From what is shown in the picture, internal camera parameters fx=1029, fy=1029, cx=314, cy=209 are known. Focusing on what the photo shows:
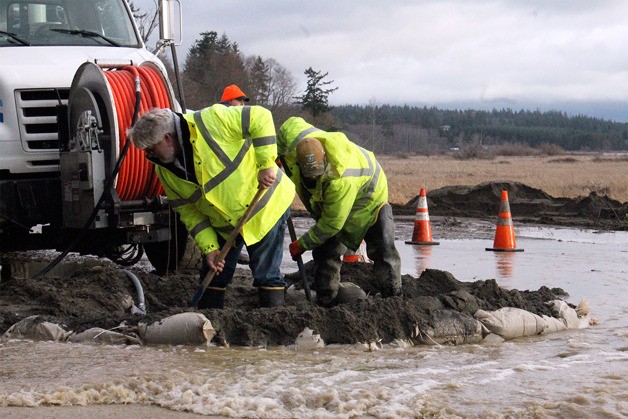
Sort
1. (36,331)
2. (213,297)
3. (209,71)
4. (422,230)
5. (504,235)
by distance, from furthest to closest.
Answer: (209,71) → (422,230) → (504,235) → (213,297) → (36,331)

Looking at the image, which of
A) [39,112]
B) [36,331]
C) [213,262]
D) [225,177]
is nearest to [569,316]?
[213,262]

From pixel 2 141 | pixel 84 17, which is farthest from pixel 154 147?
pixel 84 17

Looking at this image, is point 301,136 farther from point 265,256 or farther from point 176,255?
point 176,255

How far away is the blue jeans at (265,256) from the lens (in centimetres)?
746

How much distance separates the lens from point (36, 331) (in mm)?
7086

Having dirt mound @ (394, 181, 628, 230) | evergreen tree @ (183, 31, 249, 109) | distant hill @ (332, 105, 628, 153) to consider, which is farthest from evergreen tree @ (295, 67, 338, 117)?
distant hill @ (332, 105, 628, 153)

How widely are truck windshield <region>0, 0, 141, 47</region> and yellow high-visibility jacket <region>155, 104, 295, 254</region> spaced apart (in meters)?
3.14

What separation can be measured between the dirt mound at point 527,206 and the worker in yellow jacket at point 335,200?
10108 millimetres

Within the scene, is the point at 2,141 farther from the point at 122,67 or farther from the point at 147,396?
the point at 147,396

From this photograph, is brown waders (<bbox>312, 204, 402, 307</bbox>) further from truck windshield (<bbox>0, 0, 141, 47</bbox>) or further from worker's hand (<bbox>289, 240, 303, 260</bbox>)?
truck windshield (<bbox>0, 0, 141, 47</bbox>)

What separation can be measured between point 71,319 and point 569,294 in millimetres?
4576

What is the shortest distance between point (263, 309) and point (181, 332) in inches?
27.1

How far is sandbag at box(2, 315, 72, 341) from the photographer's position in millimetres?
7004

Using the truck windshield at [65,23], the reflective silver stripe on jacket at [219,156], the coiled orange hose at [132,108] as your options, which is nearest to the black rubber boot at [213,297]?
the reflective silver stripe on jacket at [219,156]
